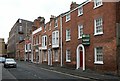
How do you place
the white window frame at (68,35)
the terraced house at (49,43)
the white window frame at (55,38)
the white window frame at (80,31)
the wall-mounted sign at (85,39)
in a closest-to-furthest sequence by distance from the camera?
the wall-mounted sign at (85,39), the white window frame at (80,31), the white window frame at (68,35), the terraced house at (49,43), the white window frame at (55,38)

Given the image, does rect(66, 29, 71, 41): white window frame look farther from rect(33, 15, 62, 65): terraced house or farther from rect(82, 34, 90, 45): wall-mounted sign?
rect(82, 34, 90, 45): wall-mounted sign

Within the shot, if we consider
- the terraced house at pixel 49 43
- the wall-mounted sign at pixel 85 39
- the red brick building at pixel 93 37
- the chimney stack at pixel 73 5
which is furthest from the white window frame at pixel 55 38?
the wall-mounted sign at pixel 85 39

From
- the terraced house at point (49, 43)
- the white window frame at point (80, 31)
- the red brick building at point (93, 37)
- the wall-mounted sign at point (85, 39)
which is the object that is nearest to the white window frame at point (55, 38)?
the terraced house at point (49, 43)

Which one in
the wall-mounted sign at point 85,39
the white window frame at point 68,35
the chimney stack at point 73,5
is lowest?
the wall-mounted sign at point 85,39

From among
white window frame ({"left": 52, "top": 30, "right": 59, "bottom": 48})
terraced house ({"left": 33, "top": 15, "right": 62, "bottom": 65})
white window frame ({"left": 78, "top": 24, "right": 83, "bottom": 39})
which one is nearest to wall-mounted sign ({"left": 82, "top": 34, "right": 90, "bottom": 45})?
white window frame ({"left": 78, "top": 24, "right": 83, "bottom": 39})

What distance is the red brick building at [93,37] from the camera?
23406mm

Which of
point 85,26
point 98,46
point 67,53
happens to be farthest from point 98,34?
point 67,53

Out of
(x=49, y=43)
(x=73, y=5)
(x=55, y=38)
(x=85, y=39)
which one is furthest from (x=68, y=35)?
(x=49, y=43)

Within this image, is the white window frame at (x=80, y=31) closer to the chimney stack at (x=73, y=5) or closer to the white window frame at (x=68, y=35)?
the white window frame at (x=68, y=35)

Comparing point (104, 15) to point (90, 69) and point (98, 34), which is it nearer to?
point (98, 34)

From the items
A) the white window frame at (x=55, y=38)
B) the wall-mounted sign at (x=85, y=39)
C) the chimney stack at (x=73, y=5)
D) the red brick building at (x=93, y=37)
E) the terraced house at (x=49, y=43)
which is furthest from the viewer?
the white window frame at (x=55, y=38)

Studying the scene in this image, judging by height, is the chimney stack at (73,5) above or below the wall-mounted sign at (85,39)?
above

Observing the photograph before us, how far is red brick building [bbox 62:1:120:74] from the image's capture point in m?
23.4

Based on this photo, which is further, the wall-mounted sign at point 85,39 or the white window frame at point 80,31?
the white window frame at point 80,31
